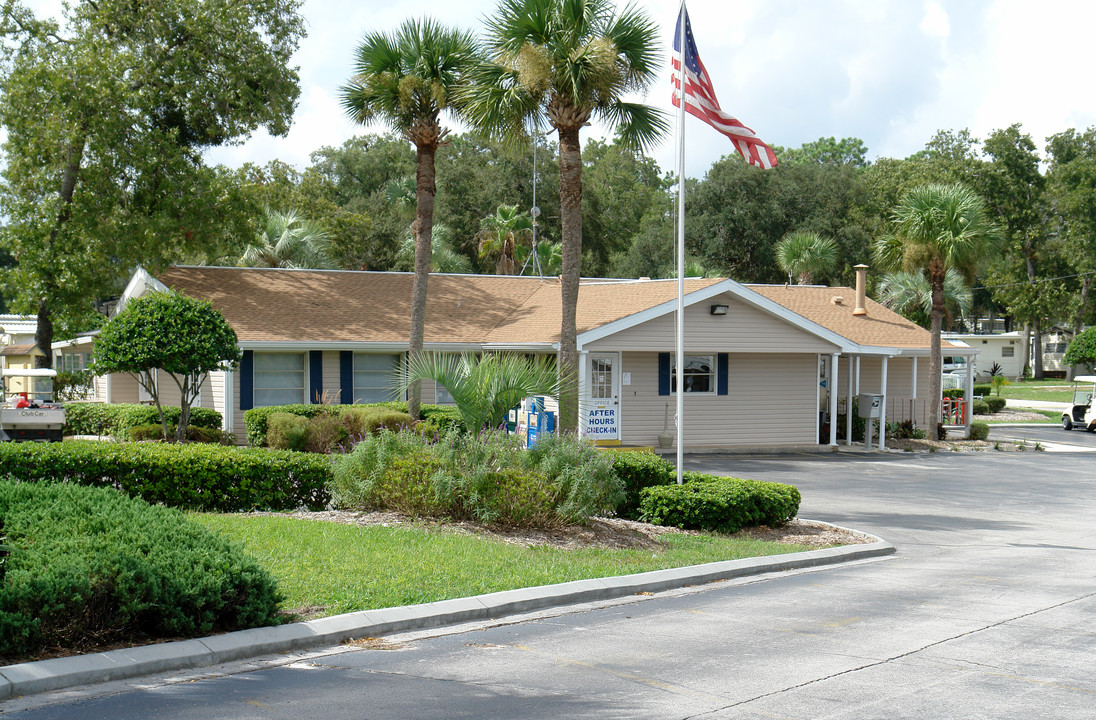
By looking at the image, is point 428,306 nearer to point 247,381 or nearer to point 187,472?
point 247,381

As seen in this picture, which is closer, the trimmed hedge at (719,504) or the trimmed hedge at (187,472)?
the trimmed hedge at (187,472)

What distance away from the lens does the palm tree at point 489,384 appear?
12023 mm

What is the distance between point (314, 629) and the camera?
7.23 meters

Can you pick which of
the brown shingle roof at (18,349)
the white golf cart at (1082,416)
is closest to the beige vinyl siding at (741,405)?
the white golf cart at (1082,416)

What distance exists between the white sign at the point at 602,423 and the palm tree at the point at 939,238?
10591 millimetres

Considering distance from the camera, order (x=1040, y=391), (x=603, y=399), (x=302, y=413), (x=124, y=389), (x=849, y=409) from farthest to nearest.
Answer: (x=1040, y=391)
(x=124, y=389)
(x=849, y=409)
(x=603, y=399)
(x=302, y=413)

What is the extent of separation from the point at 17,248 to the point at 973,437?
91.1ft

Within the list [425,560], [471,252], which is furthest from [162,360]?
[471,252]

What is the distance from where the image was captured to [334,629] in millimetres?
7281

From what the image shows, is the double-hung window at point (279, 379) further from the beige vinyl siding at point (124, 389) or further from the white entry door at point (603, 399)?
the white entry door at point (603, 399)

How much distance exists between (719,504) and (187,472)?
6.65 m

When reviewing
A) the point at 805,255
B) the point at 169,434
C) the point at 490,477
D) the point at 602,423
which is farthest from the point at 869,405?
the point at 490,477

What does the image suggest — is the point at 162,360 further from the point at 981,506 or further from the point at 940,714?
the point at 940,714

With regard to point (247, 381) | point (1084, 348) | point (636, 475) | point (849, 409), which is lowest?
point (636, 475)
